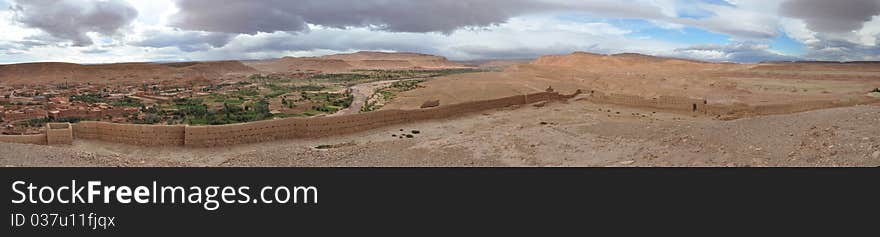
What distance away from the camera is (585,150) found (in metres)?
13.2

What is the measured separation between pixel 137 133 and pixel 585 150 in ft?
46.5

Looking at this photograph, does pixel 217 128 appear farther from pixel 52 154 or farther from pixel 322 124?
pixel 52 154

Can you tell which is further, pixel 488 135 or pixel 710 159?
pixel 488 135

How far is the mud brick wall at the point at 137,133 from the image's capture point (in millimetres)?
16891

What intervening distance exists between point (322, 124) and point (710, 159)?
518 inches

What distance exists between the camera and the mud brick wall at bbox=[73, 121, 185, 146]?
55.4 ft

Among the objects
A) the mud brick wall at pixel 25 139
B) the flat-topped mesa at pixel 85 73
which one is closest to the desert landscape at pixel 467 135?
the mud brick wall at pixel 25 139

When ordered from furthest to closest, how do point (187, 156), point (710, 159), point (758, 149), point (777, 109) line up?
point (777, 109)
point (187, 156)
point (758, 149)
point (710, 159)

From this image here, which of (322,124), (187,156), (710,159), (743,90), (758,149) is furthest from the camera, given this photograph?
(743,90)

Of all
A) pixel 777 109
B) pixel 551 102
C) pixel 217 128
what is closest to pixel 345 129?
pixel 217 128

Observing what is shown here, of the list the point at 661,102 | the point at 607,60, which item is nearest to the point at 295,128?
the point at 661,102

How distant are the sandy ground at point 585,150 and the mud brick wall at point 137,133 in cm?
32

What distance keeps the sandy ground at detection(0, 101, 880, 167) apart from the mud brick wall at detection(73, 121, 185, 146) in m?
0.32

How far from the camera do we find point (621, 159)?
1159 centimetres
